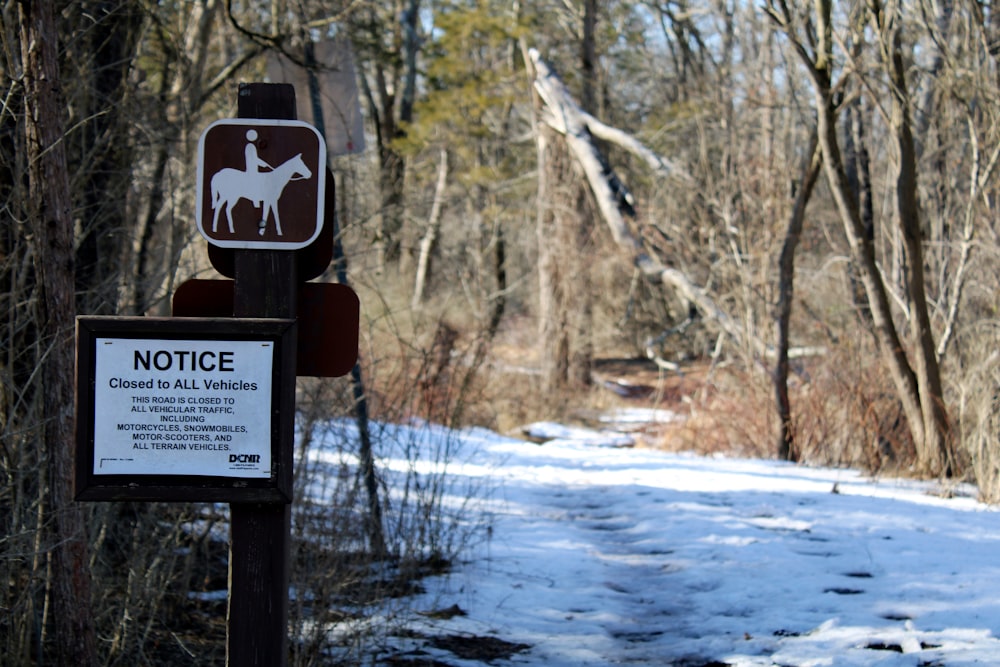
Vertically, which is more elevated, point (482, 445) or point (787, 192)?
point (787, 192)

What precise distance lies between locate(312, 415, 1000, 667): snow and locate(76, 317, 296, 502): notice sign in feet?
8.43

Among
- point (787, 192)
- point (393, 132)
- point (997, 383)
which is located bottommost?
point (997, 383)

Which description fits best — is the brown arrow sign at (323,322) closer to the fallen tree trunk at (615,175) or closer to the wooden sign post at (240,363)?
the wooden sign post at (240,363)

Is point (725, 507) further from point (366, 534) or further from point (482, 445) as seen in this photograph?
point (482, 445)

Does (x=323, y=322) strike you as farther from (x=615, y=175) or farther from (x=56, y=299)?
(x=615, y=175)

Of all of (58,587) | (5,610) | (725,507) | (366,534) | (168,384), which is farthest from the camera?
(725,507)

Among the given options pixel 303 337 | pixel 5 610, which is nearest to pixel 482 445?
pixel 5 610

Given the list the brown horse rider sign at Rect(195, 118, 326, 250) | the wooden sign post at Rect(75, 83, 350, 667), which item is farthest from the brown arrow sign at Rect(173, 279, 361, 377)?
the brown horse rider sign at Rect(195, 118, 326, 250)

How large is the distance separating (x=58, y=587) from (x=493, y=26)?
2284 cm

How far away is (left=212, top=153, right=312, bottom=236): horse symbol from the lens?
2.65 metres

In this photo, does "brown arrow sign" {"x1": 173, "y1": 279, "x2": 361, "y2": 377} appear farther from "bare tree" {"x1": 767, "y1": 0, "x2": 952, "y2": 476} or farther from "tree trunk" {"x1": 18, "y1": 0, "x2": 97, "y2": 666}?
"bare tree" {"x1": 767, "y1": 0, "x2": 952, "y2": 476}

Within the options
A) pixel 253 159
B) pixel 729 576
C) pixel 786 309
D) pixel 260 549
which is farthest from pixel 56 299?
pixel 786 309

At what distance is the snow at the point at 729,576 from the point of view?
4840 mm

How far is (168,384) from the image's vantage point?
8.21ft
